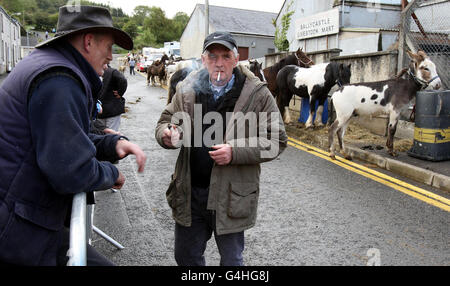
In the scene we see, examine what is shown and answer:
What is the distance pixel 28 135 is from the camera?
5.10 feet

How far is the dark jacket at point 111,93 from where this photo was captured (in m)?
6.25

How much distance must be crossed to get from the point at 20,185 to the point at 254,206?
5.11 feet

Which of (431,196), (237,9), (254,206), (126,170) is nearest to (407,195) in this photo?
(431,196)

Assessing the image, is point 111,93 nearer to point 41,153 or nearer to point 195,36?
point 41,153

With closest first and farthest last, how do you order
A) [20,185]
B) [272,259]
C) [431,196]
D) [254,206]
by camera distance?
[20,185]
[254,206]
[272,259]
[431,196]

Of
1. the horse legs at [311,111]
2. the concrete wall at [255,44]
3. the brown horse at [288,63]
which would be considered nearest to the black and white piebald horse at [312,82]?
the horse legs at [311,111]

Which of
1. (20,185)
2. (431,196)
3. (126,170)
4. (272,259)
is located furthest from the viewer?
(126,170)

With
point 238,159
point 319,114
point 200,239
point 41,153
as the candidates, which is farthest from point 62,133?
point 319,114

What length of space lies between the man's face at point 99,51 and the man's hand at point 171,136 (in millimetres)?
746

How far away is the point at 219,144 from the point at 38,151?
131cm

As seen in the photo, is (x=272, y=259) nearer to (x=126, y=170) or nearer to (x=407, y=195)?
(x=407, y=195)

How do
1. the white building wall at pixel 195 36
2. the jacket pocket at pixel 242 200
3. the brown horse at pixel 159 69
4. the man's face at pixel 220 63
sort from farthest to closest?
the white building wall at pixel 195 36 → the brown horse at pixel 159 69 → the man's face at pixel 220 63 → the jacket pocket at pixel 242 200

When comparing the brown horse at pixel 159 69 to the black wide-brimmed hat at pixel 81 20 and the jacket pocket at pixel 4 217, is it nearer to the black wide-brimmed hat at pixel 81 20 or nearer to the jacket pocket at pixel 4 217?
the black wide-brimmed hat at pixel 81 20

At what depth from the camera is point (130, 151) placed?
1979mm
